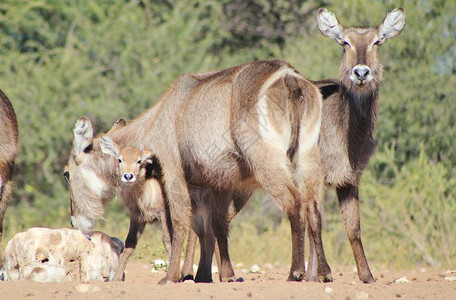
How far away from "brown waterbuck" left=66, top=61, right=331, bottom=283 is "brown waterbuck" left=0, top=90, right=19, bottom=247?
1.13 meters

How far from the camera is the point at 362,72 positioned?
21.0ft

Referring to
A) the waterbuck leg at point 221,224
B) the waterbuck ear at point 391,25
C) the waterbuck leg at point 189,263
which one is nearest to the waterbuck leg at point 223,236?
the waterbuck leg at point 221,224

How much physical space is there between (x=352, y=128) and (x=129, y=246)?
7.84 ft

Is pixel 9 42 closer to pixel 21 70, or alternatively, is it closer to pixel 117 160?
pixel 21 70

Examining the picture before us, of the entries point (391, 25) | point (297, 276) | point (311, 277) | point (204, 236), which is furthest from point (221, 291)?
point (391, 25)

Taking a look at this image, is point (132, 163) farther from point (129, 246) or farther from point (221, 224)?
point (221, 224)

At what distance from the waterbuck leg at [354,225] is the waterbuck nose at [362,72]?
106cm

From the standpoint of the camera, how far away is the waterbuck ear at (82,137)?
23.8 ft

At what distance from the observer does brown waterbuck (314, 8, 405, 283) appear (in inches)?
264

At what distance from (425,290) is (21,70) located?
11.1m

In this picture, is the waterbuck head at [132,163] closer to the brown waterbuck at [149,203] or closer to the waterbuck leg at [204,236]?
the brown waterbuck at [149,203]

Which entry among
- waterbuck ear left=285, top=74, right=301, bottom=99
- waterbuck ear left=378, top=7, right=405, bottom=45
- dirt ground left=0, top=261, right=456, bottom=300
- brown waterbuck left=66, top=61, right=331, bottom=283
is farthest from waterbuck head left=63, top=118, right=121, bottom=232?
waterbuck ear left=378, top=7, right=405, bottom=45

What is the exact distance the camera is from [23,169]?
14523 mm

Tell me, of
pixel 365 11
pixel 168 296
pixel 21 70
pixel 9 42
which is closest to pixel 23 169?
pixel 21 70
